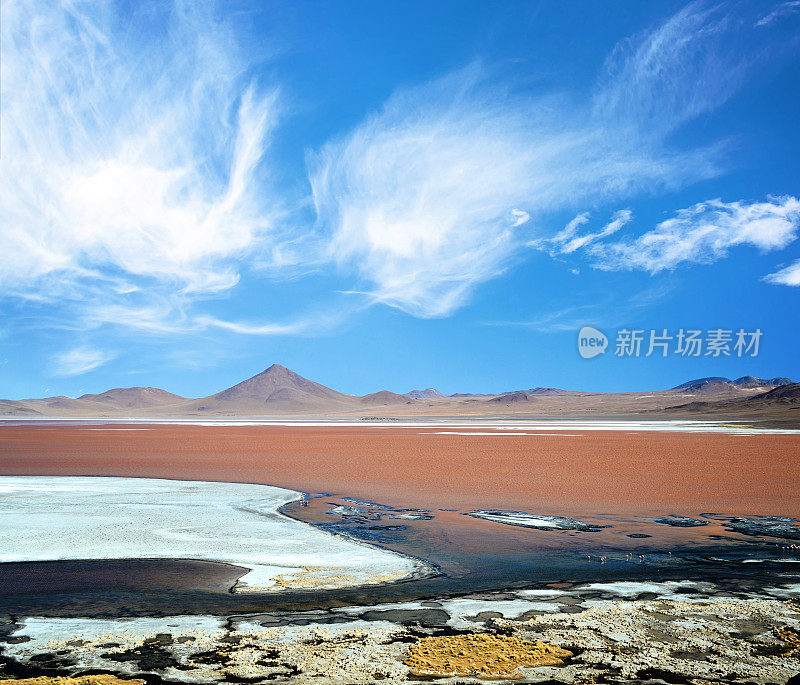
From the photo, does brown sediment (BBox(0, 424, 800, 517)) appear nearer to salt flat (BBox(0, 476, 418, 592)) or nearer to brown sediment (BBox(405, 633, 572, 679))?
salt flat (BBox(0, 476, 418, 592))

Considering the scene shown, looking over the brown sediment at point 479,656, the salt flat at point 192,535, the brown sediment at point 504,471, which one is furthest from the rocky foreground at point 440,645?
the brown sediment at point 504,471

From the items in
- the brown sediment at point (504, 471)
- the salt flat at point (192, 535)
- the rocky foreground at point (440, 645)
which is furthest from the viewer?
the brown sediment at point (504, 471)

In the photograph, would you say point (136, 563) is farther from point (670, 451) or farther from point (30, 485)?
point (670, 451)

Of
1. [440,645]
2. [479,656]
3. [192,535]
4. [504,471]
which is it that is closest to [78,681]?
[440,645]

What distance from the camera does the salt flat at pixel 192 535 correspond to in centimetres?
723

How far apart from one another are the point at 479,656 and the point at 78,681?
114 inches

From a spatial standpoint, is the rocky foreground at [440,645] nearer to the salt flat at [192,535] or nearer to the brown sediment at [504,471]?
the salt flat at [192,535]

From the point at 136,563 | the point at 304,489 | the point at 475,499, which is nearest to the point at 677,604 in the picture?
the point at 136,563

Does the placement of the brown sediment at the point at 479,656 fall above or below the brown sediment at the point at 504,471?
below

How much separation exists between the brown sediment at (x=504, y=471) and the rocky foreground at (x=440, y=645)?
6.56m

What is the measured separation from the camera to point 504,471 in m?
18.4

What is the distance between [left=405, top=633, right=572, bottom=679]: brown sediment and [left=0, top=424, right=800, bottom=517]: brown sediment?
24.3ft

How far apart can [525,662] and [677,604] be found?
7.47 ft

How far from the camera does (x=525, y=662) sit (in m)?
4.35
